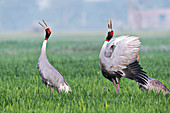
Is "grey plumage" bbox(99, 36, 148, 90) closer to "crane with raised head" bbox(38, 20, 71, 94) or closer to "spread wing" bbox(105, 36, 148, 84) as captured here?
"spread wing" bbox(105, 36, 148, 84)

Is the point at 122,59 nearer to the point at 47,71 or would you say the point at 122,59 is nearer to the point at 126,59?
the point at 126,59

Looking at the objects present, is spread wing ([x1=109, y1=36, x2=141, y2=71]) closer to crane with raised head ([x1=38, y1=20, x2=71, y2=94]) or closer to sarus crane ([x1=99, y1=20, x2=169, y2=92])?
sarus crane ([x1=99, y1=20, x2=169, y2=92])

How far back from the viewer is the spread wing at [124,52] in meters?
7.04

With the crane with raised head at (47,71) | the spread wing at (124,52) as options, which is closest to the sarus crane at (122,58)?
the spread wing at (124,52)

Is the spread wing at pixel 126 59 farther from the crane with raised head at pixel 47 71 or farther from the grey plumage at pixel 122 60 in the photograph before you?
the crane with raised head at pixel 47 71

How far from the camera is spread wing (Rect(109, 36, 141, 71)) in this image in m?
7.04

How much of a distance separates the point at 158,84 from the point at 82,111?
7.82ft

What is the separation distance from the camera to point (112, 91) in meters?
7.75

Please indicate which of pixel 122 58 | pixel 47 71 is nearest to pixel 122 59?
pixel 122 58

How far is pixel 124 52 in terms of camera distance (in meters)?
7.07

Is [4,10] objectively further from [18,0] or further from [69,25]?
[69,25]

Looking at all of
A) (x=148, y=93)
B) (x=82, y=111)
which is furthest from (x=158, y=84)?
(x=82, y=111)

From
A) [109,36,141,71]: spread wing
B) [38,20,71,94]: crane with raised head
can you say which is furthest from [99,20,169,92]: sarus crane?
[38,20,71,94]: crane with raised head

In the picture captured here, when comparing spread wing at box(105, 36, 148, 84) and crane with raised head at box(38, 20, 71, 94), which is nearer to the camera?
spread wing at box(105, 36, 148, 84)
